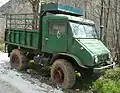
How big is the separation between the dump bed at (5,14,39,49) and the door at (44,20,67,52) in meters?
0.64

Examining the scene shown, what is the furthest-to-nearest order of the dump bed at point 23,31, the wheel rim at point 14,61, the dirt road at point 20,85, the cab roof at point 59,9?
the wheel rim at point 14,61, the dump bed at point 23,31, the cab roof at point 59,9, the dirt road at point 20,85

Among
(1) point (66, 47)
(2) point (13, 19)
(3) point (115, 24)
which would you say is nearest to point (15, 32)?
(2) point (13, 19)

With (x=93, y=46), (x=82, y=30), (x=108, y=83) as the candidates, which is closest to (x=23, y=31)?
(x=82, y=30)

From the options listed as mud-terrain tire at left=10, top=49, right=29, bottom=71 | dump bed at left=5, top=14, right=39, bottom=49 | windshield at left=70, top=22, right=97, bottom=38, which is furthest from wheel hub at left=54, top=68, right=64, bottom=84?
mud-terrain tire at left=10, top=49, right=29, bottom=71

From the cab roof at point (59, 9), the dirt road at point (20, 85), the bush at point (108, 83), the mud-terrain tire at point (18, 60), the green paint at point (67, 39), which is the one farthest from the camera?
the mud-terrain tire at point (18, 60)

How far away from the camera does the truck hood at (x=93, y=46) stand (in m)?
7.38

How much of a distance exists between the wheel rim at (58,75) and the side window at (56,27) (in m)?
1.30

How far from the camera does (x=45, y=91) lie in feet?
23.2

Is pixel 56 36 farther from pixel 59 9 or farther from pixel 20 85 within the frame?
pixel 20 85

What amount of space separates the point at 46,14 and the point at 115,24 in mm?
4728

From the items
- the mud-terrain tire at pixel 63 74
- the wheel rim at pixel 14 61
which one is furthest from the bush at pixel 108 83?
the wheel rim at pixel 14 61

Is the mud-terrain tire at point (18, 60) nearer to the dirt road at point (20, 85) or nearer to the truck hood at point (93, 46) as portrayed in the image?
the dirt road at point (20, 85)

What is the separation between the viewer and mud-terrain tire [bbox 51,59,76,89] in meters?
7.41

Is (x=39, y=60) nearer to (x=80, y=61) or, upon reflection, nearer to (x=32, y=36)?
(x=32, y=36)
